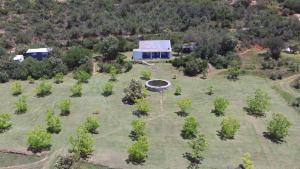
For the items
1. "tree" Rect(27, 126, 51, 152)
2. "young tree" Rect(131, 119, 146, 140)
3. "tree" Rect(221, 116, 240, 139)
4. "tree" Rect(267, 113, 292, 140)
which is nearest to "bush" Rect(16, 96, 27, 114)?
"tree" Rect(27, 126, 51, 152)

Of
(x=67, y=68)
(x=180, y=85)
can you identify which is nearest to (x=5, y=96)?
(x=67, y=68)

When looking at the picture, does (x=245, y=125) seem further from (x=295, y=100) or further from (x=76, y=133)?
(x=76, y=133)

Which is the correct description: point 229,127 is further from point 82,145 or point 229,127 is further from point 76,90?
point 76,90

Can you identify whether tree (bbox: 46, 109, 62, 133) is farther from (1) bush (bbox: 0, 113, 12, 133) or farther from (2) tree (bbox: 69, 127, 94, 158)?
(1) bush (bbox: 0, 113, 12, 133)

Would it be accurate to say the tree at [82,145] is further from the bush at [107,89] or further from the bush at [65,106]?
the bush at [107,89]

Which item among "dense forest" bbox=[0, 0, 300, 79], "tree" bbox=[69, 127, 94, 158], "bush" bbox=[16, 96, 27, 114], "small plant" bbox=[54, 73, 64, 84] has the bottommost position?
"tree" bbox=[69, 127, 94, 158]

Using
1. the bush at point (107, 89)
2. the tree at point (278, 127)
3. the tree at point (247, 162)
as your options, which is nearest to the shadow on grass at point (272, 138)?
the tree at point (278, 127)
